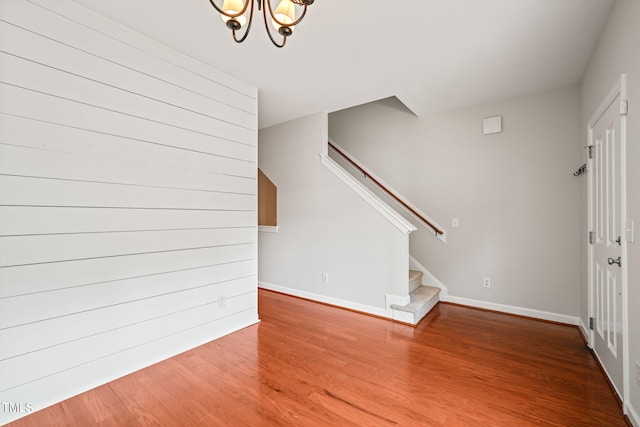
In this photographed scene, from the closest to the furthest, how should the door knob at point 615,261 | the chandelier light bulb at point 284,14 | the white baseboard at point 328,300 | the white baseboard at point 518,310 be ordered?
the chandelier light bulb at point 284,14 → the door knob at point 615,261 → the white baseboard at point 518,310 → the white baseboard at point 328,300

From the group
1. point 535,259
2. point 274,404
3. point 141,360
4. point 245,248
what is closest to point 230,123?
point 245,248

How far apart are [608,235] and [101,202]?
3.71m

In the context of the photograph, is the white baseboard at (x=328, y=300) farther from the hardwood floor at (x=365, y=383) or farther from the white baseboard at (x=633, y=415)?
the white baseboard at (x=633, y=415)

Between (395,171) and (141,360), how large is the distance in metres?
3.73

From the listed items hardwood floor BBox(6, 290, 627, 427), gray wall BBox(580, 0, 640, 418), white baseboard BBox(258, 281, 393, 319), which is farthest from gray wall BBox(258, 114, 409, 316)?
gray wall BBox(580, 0, 640, 418)

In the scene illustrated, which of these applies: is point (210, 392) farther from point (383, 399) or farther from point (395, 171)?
point (395, 171)

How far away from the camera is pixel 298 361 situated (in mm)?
2244

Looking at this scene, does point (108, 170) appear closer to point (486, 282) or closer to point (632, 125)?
point (632, 125)

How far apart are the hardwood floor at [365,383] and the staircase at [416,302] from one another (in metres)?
0.20

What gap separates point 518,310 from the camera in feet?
10.6

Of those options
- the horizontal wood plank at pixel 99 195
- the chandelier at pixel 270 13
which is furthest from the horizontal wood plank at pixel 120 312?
the chandelier at pixel 270 13

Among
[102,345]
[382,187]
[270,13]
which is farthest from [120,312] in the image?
[382,187]

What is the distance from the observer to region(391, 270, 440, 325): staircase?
3007 mm

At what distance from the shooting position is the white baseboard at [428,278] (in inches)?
147
